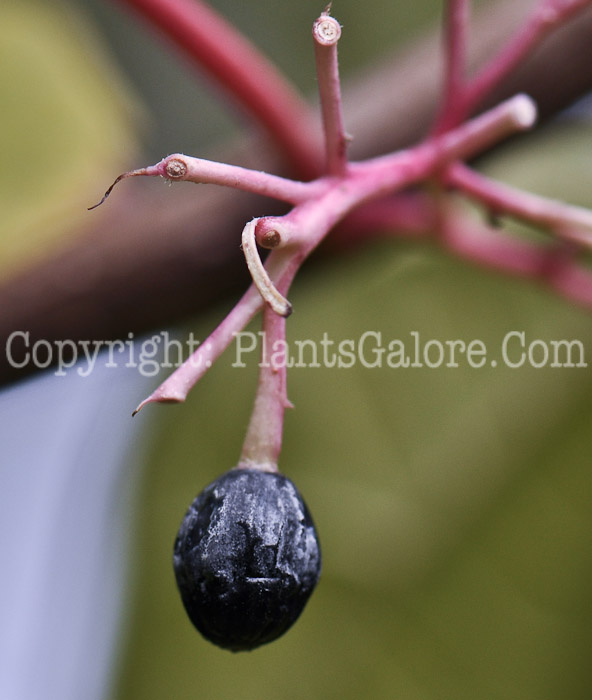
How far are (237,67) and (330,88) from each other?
269mm

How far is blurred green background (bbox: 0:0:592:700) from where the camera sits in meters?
Result: 0.95

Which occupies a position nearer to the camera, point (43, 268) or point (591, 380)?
point (43, 268)

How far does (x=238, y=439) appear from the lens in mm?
1034

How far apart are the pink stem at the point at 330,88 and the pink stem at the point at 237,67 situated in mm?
242

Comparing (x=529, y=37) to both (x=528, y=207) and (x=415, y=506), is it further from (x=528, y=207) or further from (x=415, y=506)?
(x=415, y=506)

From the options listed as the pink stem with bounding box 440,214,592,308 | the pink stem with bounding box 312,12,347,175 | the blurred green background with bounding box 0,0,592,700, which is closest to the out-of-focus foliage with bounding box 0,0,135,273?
the blurred green background with bounding box 0,0,592,700

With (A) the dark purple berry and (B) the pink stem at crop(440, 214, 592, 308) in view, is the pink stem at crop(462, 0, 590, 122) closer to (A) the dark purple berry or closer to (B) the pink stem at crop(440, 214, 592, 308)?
(B) the pink stem at crop(440, 214, 592, 308)

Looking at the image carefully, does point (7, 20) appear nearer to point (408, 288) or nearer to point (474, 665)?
point (408, 288)

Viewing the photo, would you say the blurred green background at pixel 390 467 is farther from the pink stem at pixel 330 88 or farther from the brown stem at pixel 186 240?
the pink stem at pixel 330 88

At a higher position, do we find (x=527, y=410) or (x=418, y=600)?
(x=527, y=410)

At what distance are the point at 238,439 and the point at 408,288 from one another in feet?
0.92

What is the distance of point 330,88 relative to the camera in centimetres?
38

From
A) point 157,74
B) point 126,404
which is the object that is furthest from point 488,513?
point 157,74

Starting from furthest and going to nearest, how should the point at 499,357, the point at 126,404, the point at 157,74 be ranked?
the point at 157,74, the point at 499,357, the point at 126,404
